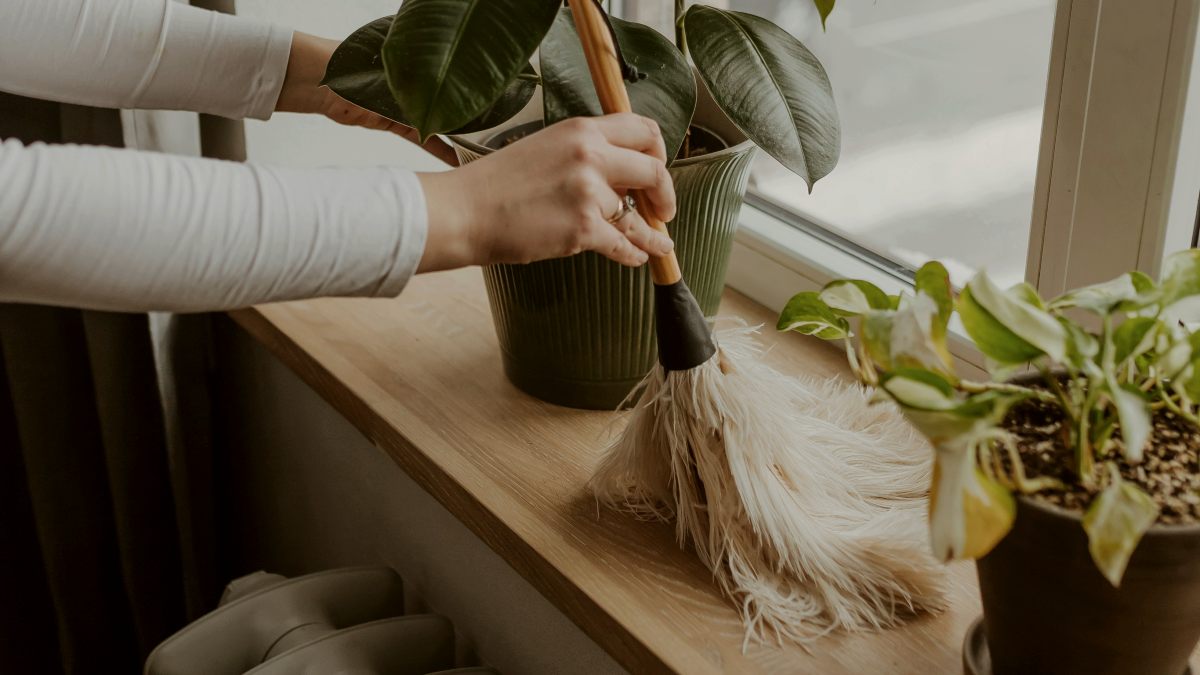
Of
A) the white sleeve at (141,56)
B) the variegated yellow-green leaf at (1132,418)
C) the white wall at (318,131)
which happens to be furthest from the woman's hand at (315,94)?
the variegated yellow-green leaf at (1132,418)

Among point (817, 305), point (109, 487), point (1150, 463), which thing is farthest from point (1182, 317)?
point (109, 487)

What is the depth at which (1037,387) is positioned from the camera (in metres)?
0.63

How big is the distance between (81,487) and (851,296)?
1042 millimetres

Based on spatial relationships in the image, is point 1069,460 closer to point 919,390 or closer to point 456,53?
point 919,390

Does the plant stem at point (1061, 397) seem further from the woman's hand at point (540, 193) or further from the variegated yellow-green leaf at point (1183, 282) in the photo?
the woman's hand at point (540, 193)

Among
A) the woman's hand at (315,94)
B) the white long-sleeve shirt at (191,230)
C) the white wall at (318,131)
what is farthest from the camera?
the white wall at (318,131)

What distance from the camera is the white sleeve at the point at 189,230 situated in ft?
2.11

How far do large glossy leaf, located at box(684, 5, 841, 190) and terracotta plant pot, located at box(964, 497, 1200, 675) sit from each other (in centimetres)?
31

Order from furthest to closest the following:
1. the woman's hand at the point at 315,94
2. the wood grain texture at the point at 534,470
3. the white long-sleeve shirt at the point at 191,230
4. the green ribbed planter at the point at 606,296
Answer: the woman's hand at the point at 315,94 → the green ribbed planter at the point at 606,296 → the wood grain texture at the point at 534,470 → the white long-sleeve shirt at the point at 191,230

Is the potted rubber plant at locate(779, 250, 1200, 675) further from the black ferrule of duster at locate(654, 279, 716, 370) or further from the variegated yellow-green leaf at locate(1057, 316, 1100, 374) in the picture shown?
the black ferrule of duster at locate(654, 279, 716, 370)

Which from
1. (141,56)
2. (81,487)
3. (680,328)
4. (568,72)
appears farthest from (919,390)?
(81,487)

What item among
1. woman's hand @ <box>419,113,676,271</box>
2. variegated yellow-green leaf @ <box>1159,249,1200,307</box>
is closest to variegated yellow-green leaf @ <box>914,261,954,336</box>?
variegated yellow-green leaf @ <box>1159,249,1200,307</box>

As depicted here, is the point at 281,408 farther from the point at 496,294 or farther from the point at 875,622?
the point at 875,622

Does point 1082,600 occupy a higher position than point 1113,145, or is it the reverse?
point 1113,145
